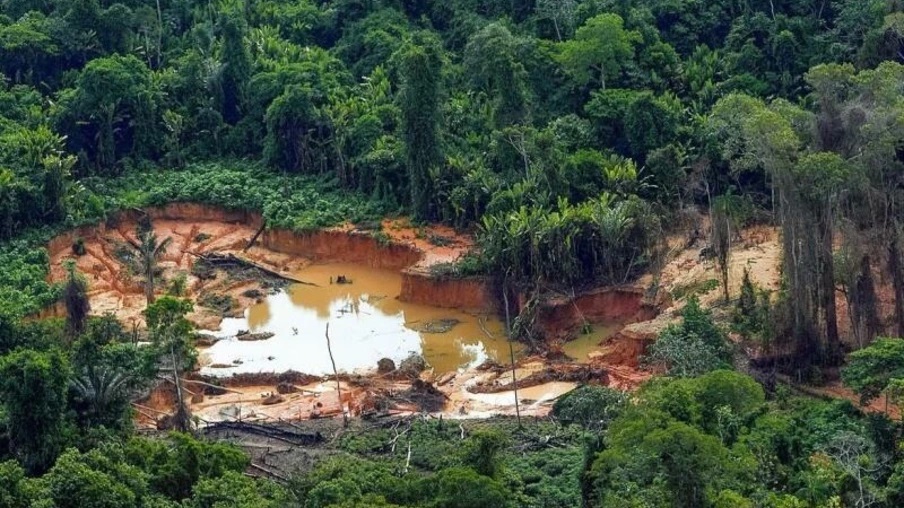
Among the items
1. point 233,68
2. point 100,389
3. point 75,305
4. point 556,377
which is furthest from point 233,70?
point 100,389

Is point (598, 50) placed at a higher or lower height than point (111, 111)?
higher

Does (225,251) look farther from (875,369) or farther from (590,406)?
(875,369)

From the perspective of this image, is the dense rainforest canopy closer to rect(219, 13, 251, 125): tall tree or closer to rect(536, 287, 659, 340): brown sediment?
rect(219, 13, 251, 125): tall tree

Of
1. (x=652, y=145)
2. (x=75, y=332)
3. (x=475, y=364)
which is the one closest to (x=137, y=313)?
(x=75, y=332)

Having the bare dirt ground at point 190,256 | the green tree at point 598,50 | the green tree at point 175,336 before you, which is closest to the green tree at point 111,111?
the bare dirt ground at point 190,256

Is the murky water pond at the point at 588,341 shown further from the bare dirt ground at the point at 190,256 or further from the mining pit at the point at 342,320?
the bare dirt ground at the point at 190,256

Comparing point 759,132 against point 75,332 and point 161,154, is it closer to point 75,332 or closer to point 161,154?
point 75,332
